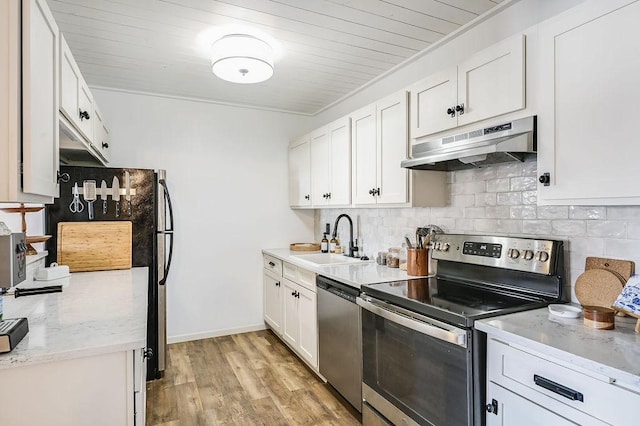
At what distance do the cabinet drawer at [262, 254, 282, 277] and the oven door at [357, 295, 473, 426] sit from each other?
1543 millimetres

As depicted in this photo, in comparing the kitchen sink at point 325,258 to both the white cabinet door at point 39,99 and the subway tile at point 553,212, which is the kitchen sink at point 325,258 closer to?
the subway tile at point 553,212

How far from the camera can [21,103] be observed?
1202 millimetres

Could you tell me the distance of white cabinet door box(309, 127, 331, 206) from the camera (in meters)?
3.40

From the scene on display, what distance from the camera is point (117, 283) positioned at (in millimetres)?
2344

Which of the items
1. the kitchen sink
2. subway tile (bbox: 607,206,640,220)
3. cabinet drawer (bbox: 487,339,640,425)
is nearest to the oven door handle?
cabinet drawer (bbox: 487,339,640,425)

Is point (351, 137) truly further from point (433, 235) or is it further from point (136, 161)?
point (136, 161)

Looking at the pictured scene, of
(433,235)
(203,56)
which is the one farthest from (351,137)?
(203,56)

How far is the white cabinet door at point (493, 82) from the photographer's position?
1.69 m

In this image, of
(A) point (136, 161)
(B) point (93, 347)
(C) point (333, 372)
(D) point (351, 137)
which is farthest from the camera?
(A) point (136, 161)

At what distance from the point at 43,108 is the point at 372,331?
1860mm

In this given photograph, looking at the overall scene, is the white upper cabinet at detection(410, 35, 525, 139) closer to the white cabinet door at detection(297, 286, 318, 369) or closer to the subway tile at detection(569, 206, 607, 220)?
the subway tile at detection(569, 206, 607, 220)

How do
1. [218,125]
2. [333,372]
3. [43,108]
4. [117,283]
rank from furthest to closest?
1. [218,125]
2. [333,372]
3. [117,283]
4. [43,108]

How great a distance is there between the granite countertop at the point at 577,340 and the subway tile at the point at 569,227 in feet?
1.37

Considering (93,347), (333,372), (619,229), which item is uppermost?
(619,229)
